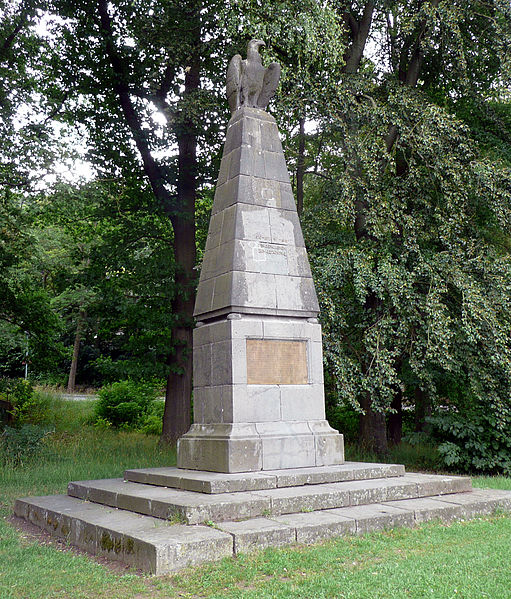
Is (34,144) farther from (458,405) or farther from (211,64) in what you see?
(458,405)

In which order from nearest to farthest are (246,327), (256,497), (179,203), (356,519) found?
1. (356,519)
2. (256,497)
3. (246,327)
4. (179,203)

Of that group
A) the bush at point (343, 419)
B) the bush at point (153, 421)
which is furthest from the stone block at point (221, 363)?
the bush at point (153, 421)

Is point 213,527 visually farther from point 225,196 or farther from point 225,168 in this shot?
point 225,168

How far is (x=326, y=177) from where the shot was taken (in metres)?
16.0

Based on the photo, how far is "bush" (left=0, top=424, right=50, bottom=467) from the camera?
12688mm

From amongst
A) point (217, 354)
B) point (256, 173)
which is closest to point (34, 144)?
point (256, 173)

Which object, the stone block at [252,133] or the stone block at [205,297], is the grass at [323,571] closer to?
the stone block at [205,297]

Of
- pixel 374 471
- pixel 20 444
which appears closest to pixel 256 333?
pixel 374 471

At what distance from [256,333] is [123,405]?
14.7 meters

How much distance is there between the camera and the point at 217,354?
8.41 metres

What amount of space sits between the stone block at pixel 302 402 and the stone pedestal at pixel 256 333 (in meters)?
0.01

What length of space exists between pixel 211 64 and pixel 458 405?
1114 cm

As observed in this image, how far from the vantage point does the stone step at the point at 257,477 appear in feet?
22.7

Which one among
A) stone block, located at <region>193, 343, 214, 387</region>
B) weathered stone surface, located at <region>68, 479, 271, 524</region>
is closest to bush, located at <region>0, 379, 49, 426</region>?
stone block, located at <region>193, 343, 214, 387</region>
